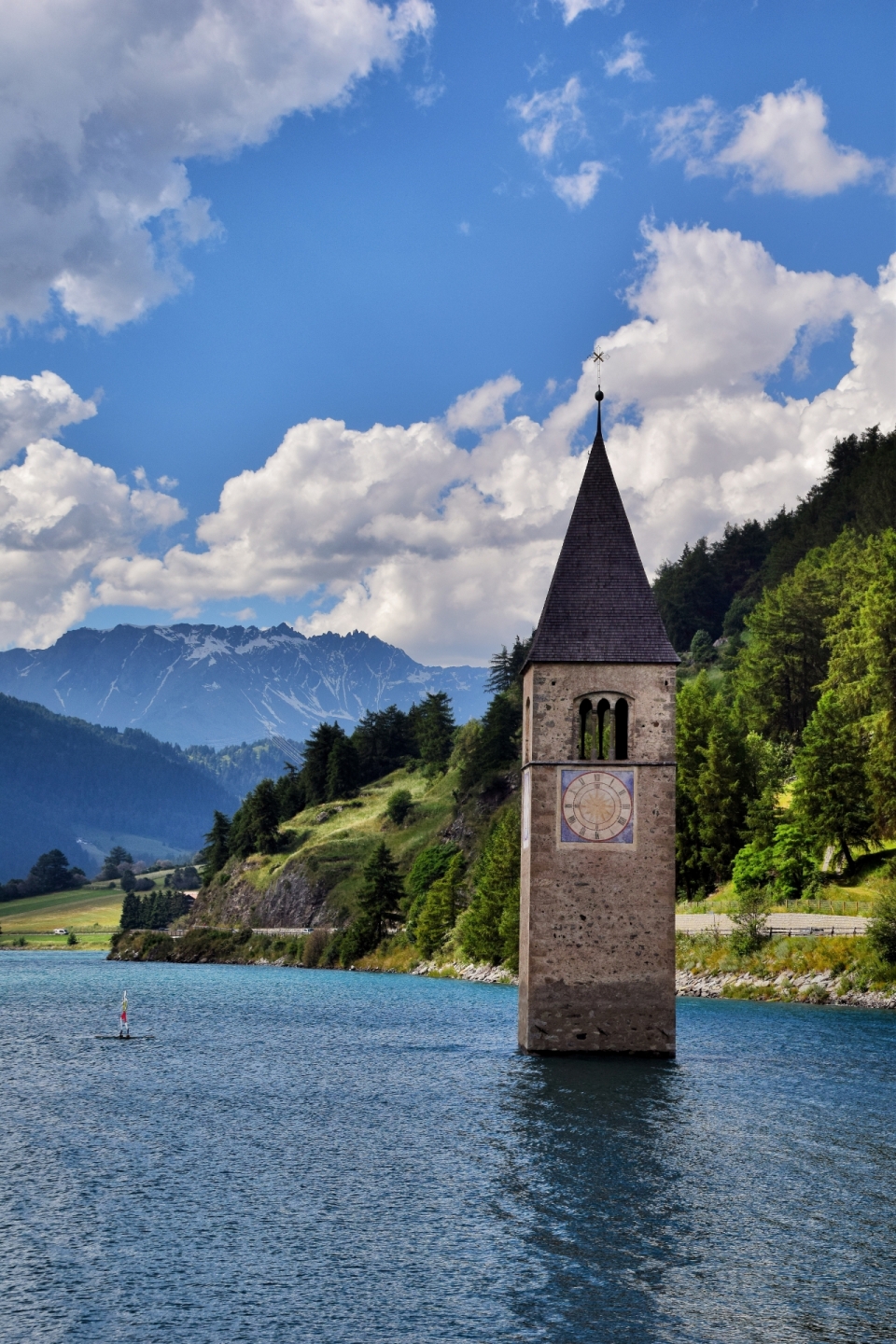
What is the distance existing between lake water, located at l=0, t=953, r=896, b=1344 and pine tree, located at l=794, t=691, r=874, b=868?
2765 cm

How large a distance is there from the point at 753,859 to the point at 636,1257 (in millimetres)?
63291

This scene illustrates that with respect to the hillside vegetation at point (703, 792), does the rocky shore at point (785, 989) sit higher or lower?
lower

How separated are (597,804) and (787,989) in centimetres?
2839

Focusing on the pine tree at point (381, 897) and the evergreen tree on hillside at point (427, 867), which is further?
the evergreen tree on hillside at point (427, 867)

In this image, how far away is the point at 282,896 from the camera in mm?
154125

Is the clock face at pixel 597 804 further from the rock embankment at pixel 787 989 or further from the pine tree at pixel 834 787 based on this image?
the pine tree at pixel 834 787

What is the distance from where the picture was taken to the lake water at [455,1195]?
18641mm

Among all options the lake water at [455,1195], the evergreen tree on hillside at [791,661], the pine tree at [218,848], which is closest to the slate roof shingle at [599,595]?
the lake water at [455,1195]

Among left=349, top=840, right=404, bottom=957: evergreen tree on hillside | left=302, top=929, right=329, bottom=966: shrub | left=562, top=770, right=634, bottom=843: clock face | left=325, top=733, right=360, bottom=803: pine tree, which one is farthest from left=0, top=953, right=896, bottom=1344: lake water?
left=325, top=733, right=360, bottom=803: pine tree

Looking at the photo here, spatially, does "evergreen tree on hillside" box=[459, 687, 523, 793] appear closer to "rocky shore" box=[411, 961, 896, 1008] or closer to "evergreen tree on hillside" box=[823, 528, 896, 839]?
"evergreen tree on hillside" box=[823, 528, 896, 839]

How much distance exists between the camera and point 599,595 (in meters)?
42.8

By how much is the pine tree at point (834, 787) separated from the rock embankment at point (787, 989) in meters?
12.0

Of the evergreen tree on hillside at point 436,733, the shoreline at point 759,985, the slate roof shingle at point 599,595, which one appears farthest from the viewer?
the evergreen tree on hillside at point 436,733

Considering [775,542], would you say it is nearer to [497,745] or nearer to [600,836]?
[497,745]
